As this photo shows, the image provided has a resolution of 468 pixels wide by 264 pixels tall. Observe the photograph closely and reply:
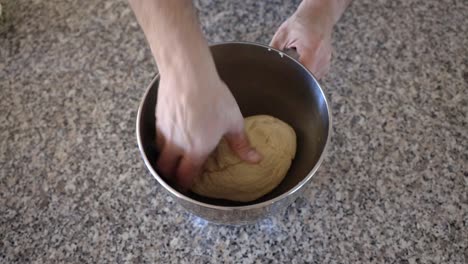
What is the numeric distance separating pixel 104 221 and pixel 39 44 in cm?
43

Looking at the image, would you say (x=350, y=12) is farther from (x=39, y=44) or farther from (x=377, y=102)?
(x=39, y=44)

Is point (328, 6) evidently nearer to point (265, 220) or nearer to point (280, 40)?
point (280, 40)

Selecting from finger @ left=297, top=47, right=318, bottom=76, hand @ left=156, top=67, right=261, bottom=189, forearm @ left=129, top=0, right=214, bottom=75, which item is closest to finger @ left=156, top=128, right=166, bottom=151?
hand @ left=156, top=67, right=261, bottom=189

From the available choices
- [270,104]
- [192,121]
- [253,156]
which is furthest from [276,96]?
[192,121]

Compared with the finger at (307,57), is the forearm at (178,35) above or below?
above

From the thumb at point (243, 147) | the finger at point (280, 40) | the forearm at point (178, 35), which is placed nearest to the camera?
the forearm at point (178, 35)

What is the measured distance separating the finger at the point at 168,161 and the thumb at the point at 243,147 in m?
0.08

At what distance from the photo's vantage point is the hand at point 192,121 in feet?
1.95

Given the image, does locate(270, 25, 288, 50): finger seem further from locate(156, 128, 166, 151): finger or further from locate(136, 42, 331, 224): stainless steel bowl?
locate(156, 128, 166, 151): finger

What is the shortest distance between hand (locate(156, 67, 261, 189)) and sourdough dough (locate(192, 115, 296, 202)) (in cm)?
4

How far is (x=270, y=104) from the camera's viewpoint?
0.82 meters

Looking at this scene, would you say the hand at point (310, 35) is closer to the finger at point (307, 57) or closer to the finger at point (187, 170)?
the finger at point (307, 57)

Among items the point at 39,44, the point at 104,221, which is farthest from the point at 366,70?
the point at 39,44

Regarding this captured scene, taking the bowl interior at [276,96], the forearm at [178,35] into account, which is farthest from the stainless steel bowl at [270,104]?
the forearm at [178,35]
